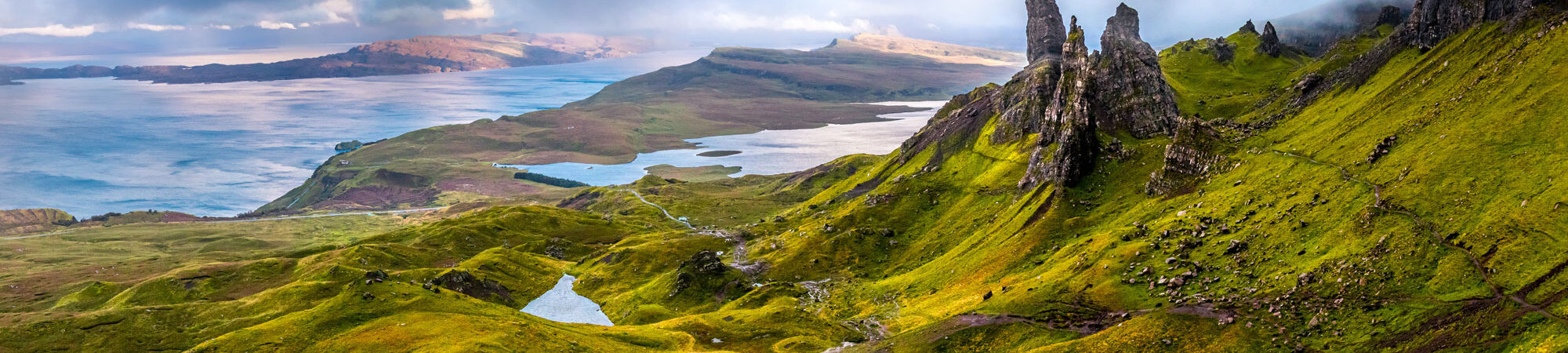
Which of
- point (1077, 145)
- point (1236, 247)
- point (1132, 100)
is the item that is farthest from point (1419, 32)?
point (1236, 247)

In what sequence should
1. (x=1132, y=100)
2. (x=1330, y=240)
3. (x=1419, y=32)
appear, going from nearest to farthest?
1. (x=1330, y=240)
2. (x=1419, y=32)
3. (x=1132, y=100)

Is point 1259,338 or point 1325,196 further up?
point 1325,196

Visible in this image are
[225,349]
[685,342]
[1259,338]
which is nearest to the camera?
[1259,338]

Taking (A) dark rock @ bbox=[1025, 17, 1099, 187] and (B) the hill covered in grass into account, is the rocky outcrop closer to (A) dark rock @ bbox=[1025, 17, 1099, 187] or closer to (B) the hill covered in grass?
(B) the hill covered in grass

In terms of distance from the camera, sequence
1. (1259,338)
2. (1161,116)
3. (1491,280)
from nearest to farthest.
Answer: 1. (1491,280)
2. (1259,338)
3. (1161,116)

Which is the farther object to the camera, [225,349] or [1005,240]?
[1005,240]

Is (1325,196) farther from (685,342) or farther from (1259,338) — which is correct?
(685,342)

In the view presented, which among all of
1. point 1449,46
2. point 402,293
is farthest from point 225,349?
point 1449,46

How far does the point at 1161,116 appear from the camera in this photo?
19025cm

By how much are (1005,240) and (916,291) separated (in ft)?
66.8

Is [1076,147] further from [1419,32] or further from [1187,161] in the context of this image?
[1419,32]

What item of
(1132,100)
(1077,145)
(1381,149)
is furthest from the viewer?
(1132,100)

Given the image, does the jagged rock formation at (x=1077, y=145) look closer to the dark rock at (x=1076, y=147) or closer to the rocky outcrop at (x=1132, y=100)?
the dark rock at (x=1076, y=147)

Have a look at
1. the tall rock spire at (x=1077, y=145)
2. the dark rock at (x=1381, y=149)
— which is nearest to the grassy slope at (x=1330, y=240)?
the dark rock at (x=1381, y=149)
